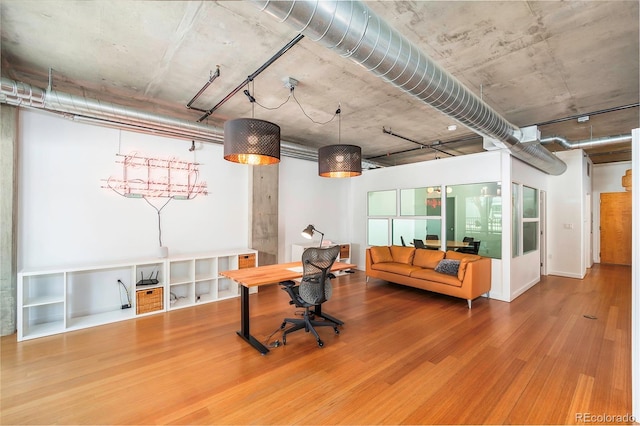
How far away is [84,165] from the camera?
154 inches

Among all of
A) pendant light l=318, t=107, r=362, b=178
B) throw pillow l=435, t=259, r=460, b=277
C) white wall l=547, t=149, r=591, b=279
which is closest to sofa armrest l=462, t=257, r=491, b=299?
throw pillow l=435, t=259, r=460, b=277

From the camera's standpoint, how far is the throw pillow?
15.3ft

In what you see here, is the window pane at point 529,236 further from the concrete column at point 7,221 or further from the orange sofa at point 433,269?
the concrete column at point 7,221

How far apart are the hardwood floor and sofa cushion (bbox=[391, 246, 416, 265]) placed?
166 cm

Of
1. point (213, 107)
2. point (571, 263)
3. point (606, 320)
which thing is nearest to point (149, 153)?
point (213, 107)

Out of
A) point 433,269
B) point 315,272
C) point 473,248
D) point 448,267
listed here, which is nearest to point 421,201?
point 473,248

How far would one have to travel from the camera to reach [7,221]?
322cm

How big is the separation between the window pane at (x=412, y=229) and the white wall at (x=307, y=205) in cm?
152

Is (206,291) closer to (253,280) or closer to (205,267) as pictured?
(205,267)

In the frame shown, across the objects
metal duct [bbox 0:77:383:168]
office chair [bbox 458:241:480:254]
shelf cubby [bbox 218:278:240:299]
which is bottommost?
shelf cubby [bbox 218:278:240:299]

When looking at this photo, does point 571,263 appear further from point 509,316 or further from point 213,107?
point 213,107

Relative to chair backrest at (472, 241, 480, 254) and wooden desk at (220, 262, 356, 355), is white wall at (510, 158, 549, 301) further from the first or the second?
wooden desk at (220, 262, 356, 355)

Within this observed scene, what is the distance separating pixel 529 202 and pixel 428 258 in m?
2.45

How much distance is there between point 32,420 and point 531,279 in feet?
23.7
